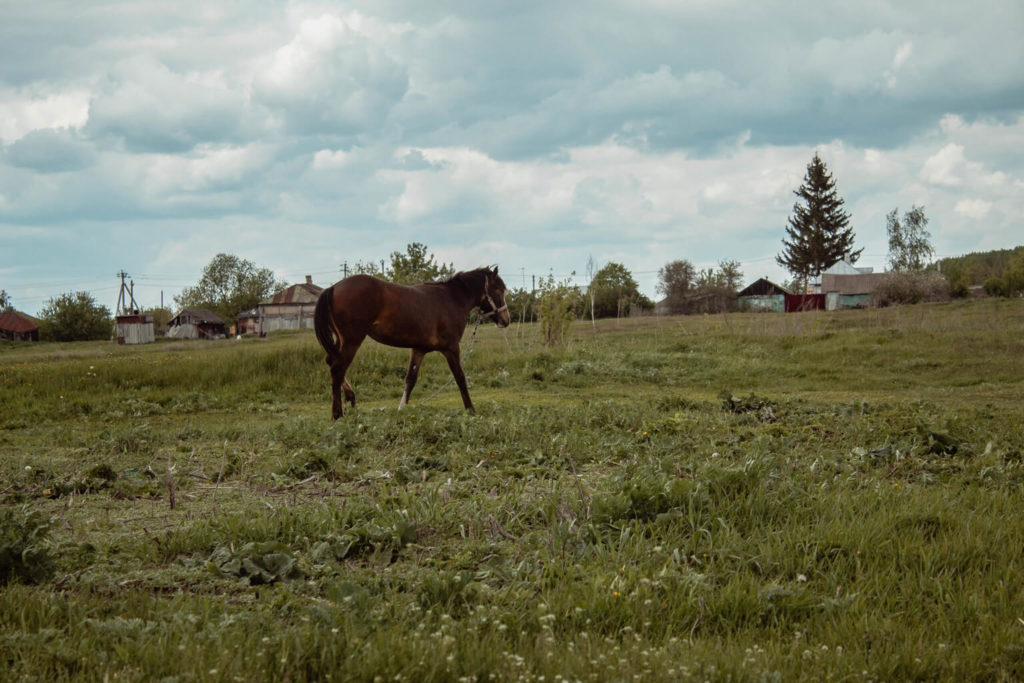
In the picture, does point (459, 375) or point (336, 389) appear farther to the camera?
point (459, 375)

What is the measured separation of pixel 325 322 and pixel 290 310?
6571cm

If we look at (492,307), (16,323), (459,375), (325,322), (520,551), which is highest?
(16,323)

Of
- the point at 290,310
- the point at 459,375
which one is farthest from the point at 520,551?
the point at 290,310

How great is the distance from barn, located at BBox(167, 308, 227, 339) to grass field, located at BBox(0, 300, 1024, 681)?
64.9 meters

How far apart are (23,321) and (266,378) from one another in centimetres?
6104

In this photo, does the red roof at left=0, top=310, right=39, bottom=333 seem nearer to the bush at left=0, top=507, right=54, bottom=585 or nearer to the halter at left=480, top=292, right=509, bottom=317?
the halter at left=480, top=292, right=509, bottom=317

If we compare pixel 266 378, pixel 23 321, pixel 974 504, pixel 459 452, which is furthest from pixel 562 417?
pixel 23 321

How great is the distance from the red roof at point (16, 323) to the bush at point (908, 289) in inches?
2575

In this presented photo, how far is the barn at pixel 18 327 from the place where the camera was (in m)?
60.8

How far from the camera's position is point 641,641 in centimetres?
312

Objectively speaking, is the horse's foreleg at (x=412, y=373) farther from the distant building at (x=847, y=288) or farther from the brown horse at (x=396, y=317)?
the distant building at (x=847, y=288)

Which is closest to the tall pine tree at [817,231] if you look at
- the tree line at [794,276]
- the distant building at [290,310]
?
the tree line at [794,276]

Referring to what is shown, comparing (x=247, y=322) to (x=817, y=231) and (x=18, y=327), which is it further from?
(x=817, y=231)

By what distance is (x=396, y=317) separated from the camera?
1089cm
